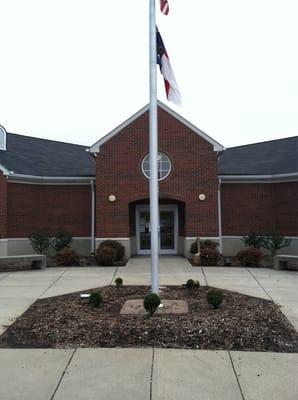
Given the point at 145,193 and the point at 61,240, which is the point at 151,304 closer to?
the point at 145,193

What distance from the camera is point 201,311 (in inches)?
344

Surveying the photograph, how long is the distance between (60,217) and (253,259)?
9034mm

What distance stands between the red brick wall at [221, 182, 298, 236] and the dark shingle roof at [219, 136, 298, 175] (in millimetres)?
740

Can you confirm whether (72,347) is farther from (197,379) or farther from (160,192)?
(160,192)

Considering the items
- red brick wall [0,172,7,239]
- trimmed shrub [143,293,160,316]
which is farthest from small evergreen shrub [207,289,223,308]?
red brick wall [0,172,7,239]

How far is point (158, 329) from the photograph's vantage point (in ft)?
24.1

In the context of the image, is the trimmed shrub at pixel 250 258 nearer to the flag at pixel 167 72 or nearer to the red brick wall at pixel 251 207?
the red brick wall at pixel 251 207

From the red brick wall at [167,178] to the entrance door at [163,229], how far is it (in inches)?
68.6

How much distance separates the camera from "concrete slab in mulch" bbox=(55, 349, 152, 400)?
17.3 feet

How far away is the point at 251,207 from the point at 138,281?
9784mm

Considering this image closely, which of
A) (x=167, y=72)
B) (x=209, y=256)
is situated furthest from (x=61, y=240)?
(x=167, y=72)

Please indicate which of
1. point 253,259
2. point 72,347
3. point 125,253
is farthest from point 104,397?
point 125,253

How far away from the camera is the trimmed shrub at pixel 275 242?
63.7ft

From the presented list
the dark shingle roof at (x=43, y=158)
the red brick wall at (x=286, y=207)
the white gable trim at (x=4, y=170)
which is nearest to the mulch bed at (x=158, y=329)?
the white gable trim at (x=4, y=170)
